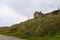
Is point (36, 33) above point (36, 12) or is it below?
below

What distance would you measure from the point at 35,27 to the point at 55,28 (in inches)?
369

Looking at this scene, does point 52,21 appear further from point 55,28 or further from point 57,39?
point 57,39

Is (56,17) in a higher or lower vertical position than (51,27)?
higher

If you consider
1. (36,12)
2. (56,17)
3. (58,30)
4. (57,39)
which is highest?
(36,12)

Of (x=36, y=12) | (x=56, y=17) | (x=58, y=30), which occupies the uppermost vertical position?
(x=36, y=12)

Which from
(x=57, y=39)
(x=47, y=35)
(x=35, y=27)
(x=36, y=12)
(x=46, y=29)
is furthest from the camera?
(x=36, y=12)

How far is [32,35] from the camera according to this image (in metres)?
66.2

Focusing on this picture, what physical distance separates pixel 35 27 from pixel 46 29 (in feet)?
24.3

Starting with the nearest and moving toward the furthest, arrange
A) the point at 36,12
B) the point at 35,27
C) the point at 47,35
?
the point at 47,35
the point at 35,27
the point at 36,12

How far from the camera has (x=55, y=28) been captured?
66.6 meters

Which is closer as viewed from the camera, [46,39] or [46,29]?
[46,39]

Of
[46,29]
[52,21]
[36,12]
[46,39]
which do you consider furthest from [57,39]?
[36,12]

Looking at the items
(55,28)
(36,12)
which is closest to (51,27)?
(55,28)

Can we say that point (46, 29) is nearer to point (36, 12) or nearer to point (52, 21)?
point (52, 21)
